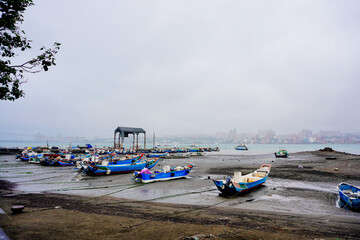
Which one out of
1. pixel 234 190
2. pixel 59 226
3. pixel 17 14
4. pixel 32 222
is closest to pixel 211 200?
pixel 234 190

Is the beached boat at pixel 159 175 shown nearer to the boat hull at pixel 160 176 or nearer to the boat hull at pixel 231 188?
the boat hull at pixel 160 176

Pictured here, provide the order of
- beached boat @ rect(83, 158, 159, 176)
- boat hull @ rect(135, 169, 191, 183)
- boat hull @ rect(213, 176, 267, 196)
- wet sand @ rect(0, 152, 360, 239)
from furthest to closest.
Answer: beached boat @ rect(83, 158, 159, 176), boat hull @ rect(135, 169, 191, 183), boat hull @ rect(213, 176, 267, 196), wet sand @ rect(0, 152, 360, 239)

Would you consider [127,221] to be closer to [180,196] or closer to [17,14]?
[180,196]

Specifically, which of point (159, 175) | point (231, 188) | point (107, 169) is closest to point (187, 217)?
point (231, 188)

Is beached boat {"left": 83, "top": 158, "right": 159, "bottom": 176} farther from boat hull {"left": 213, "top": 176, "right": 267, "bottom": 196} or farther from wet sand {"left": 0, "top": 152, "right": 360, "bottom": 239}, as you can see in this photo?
boat hull {"left": 213, "top": 176, "right": 267, "bottom": 196}

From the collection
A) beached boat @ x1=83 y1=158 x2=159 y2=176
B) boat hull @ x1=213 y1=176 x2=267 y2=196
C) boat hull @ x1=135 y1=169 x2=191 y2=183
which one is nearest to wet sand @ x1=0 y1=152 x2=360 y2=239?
boat hull @ x1=213 y1=176 x2=267 y2=196

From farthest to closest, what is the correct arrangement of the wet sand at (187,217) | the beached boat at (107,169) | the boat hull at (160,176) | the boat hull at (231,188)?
the beached boat at (107,169)
the boat hull at (160,176)
the boat hull at (231,188)
the wet sand at (187,217)

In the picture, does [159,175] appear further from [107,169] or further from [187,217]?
[187,217]

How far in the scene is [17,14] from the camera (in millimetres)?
6586

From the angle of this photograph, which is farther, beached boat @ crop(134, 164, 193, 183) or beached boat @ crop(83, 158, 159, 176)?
beached boat @ crop(83, 158, 159, 176)

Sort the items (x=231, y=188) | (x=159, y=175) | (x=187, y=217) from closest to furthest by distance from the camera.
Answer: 1. (x=187, y=217)
2. (x=231, y=188)
3. (x=159, y=175)

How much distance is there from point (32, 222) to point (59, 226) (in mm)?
1417

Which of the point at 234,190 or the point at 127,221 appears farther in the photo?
the point at 234,190

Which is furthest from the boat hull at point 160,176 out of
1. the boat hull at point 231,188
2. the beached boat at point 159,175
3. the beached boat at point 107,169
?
the boat hull at point 231,188
